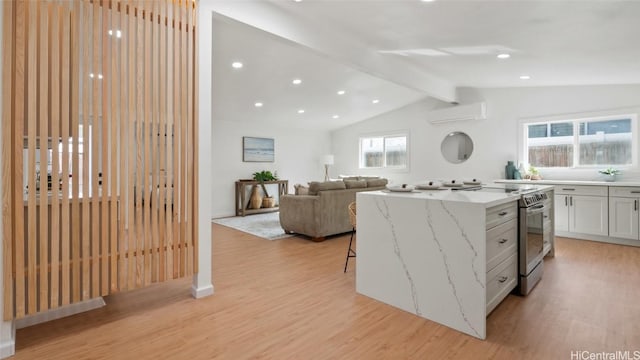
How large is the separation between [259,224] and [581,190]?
17.9 ft

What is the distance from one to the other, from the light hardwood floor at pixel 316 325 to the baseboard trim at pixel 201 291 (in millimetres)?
53

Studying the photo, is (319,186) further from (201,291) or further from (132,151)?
(132,151)

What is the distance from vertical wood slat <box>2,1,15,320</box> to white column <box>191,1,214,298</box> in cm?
118

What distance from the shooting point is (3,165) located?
6.38 feet

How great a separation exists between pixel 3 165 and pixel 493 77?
6146 millimetres

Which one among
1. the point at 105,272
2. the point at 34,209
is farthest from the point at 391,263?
the point at 34,209

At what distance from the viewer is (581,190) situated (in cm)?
490

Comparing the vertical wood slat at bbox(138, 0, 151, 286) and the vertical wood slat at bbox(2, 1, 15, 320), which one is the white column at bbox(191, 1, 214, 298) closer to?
the vertical wood slat at bbox(138, 0, 151, 286)

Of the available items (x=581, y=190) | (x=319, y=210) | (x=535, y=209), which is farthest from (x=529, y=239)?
Result: (x=581, y=190)

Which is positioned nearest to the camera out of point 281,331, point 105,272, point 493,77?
point 281,331

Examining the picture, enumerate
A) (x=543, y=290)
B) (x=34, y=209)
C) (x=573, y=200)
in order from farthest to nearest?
(x=573, y=200)
(x=543, y=290)
(x=34, y=209)

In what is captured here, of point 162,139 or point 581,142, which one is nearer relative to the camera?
point 162,139

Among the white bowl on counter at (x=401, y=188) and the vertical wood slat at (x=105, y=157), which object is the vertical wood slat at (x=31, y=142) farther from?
the white bowl on counter at (x=401, y=188)

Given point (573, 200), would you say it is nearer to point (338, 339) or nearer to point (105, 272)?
point (338, 339)
